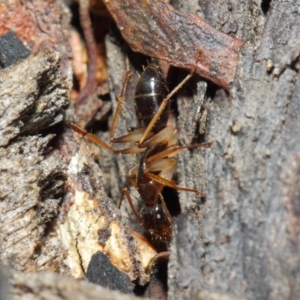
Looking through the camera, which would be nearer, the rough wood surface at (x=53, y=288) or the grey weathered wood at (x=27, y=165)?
the rough wood surface at (x=53, y=288)

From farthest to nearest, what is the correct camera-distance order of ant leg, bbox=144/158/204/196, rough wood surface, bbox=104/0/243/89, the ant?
ant leg, bbox=144/158/204/196 < the ant < rough wood surface, bbox=104/0/243/89

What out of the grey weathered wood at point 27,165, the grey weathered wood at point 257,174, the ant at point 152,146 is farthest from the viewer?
the ant at point 152,146

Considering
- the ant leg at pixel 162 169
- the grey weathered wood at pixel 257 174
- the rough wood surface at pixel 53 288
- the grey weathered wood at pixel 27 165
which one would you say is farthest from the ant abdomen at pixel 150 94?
the rough wood surface at pixel 53 288

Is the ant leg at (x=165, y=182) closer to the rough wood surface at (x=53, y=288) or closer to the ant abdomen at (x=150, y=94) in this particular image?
the ant abdomen at (x=150, y=94)

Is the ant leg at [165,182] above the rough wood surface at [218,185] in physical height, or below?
below

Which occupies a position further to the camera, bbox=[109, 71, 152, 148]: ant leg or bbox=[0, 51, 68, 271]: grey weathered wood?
bbox=[109, 71, 152, 148]: ant leg

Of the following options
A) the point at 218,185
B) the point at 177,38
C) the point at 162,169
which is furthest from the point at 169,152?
the point at 218,185

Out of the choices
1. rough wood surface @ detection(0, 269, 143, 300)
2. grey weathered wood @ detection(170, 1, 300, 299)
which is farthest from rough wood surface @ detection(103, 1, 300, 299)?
rough wood surface @ detection(0, 269, 143, 300)

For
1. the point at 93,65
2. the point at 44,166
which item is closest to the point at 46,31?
the point at 93,65

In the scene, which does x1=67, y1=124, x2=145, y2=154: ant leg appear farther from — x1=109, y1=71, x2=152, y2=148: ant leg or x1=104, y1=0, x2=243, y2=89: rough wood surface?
x1=104, y1=0, x2=243, y2=89: rough wood surface

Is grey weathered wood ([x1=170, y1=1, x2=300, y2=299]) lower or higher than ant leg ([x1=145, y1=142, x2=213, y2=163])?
higher
